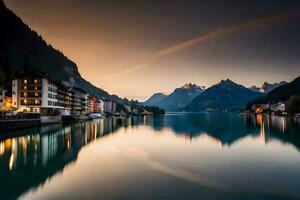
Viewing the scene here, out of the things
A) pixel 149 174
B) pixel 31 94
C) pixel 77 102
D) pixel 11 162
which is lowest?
pixel 149 174

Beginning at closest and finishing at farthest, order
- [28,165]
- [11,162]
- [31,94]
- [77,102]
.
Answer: [28,165] → [11,162] → [31,94] → [77,102]

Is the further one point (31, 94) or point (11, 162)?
point (31, 94)

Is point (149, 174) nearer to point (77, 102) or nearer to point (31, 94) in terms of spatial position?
point (31, 94)

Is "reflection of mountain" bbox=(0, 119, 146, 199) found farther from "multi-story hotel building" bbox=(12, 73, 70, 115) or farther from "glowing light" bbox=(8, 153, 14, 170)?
"multi-story hotel building" bbox=(12, 73, 70, 115)

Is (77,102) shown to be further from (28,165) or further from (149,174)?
(149,174)

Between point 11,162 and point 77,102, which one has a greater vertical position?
point 77,102

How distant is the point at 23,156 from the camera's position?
38.8 m

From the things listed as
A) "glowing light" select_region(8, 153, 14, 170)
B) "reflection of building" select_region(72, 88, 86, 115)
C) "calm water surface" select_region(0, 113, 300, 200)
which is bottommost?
"calm water surface" select_region(0, 113, 300, 200)

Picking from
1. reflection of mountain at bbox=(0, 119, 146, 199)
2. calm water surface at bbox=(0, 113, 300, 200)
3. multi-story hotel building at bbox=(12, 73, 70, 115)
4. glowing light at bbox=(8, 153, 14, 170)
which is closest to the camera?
calm water surface at bbox=(0, 113, 300, 200)

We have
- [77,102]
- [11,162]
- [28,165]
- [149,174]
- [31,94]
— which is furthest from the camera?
[77,102]

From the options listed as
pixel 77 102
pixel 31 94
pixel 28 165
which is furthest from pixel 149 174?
pixel 77 102

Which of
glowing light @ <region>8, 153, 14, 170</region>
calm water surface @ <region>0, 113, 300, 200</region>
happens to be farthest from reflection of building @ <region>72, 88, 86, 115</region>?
glowing light @ <region>8, 153, 14, 170</region>

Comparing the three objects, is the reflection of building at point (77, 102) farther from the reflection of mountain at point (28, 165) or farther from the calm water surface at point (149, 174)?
the calm water surface at point (149, 174)

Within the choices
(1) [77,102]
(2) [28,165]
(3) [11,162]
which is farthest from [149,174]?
(1) [77,102]
